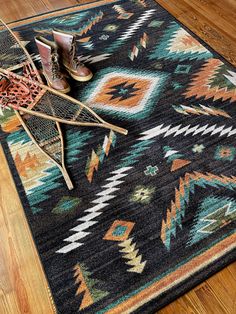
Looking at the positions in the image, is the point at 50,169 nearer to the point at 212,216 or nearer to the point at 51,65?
the point at 51,65

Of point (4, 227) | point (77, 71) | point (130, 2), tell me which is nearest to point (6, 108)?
point (77, 71)

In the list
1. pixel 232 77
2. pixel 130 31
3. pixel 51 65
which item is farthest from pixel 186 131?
pixel 130 31

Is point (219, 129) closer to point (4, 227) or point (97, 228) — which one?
point (97, 228)

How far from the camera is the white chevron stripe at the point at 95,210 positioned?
103 centimetres

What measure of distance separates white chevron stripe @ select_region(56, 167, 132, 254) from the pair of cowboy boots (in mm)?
555

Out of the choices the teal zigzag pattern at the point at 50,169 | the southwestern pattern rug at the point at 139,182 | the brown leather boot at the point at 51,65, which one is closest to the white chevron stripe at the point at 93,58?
the southwestern pattern rug at the point at 139,182

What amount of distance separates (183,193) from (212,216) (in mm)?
131

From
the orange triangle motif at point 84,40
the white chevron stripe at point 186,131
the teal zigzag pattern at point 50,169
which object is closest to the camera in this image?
the teal zigzag pattern at point 50,169

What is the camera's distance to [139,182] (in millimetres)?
1166

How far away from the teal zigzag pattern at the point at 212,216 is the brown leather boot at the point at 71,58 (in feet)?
2.86

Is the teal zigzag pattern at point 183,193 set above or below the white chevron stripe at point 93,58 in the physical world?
below

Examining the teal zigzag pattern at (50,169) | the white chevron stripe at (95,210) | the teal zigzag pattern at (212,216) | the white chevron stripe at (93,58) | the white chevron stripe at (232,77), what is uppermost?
the white chevron stripe at (93,58)

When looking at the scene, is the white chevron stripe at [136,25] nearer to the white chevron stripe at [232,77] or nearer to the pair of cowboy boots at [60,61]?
the pair of cowboy boots at [60,61]

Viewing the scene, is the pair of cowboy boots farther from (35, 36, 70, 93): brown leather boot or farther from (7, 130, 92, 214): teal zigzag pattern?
(7, 130, 92, 214): teal zigzag pattern
